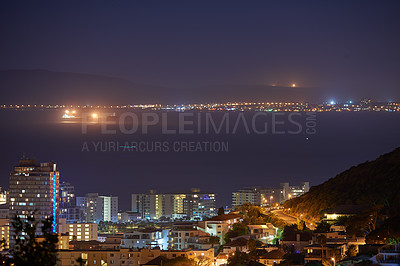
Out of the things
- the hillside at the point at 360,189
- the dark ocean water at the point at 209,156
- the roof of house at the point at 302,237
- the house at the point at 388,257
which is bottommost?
the house at the point at 388,257

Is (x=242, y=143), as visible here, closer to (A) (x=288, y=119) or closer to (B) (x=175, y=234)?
(A) (x=288, y=119)

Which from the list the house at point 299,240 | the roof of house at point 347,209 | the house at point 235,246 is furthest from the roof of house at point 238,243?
the roof of house at point 347,209

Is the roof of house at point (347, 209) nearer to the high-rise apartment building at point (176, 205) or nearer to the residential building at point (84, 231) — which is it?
the residential building at point (84, 231)

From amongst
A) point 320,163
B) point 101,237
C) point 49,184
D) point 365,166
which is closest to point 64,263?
point 365,166

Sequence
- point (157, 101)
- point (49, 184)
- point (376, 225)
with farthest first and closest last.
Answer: point (157, 101) → point (49, 184) → point (376, 225)

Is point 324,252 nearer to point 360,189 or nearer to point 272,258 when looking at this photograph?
point 272,258

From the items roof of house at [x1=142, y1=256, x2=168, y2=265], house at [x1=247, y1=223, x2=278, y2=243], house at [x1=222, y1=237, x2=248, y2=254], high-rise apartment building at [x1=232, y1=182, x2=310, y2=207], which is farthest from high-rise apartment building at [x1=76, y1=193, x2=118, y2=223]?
roof of house at [x1=142, y1=256, x2=168, y2=265]
